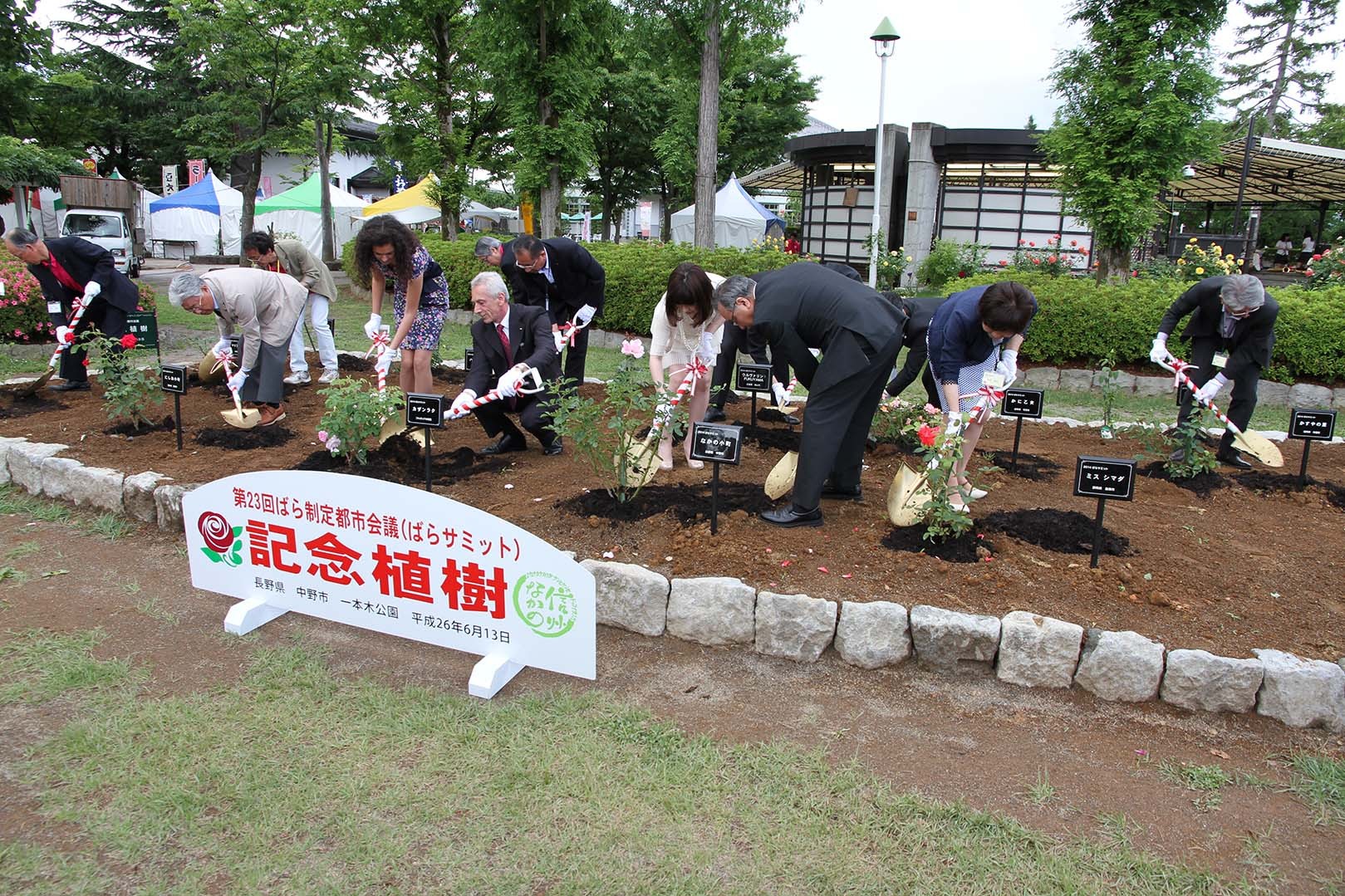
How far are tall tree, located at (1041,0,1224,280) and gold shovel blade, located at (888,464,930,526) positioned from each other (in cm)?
707

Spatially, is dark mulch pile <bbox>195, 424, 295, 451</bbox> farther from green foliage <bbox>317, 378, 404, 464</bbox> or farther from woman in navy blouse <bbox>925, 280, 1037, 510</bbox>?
woman in navy blouse <bbox>925, 280, 1037, 510</bbox>

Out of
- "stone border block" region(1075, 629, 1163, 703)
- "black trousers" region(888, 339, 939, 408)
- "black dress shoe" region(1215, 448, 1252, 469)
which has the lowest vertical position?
"stone border block" region(1075, 629, 1163, 703)

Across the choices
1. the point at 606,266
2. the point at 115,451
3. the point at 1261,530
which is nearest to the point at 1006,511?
the point at 1261,530

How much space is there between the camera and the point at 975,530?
3.82m

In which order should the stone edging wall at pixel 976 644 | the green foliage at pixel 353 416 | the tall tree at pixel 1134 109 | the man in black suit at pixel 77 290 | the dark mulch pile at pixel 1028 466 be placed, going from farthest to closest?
the tall tree at pixel 1134 109 → the man in black suit at pixel 77 290 → the dark mulch pile at pixel 1028 466 → the green foliage at pixel 353 416 → the stone edging wall at pixel 976 644

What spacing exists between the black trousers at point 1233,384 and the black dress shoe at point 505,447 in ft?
13.5

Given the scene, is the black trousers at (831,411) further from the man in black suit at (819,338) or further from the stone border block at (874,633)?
the stone border block at (874,633)

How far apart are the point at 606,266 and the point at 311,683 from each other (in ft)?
25.8

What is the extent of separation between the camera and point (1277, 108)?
3266 centimetres

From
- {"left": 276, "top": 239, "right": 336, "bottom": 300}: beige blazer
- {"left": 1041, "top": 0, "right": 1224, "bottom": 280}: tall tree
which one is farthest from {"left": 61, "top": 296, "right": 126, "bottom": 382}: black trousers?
{"left": 1041, "top": 0, "right": 1224, "bottom": 280}: tall tree

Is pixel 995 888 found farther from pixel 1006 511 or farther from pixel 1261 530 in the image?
pixel 1261 530

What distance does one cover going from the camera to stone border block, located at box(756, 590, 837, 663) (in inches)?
126

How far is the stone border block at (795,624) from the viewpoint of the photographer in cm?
320

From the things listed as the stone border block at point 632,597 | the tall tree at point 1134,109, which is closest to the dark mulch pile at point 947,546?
the stone border block at point 632,597
